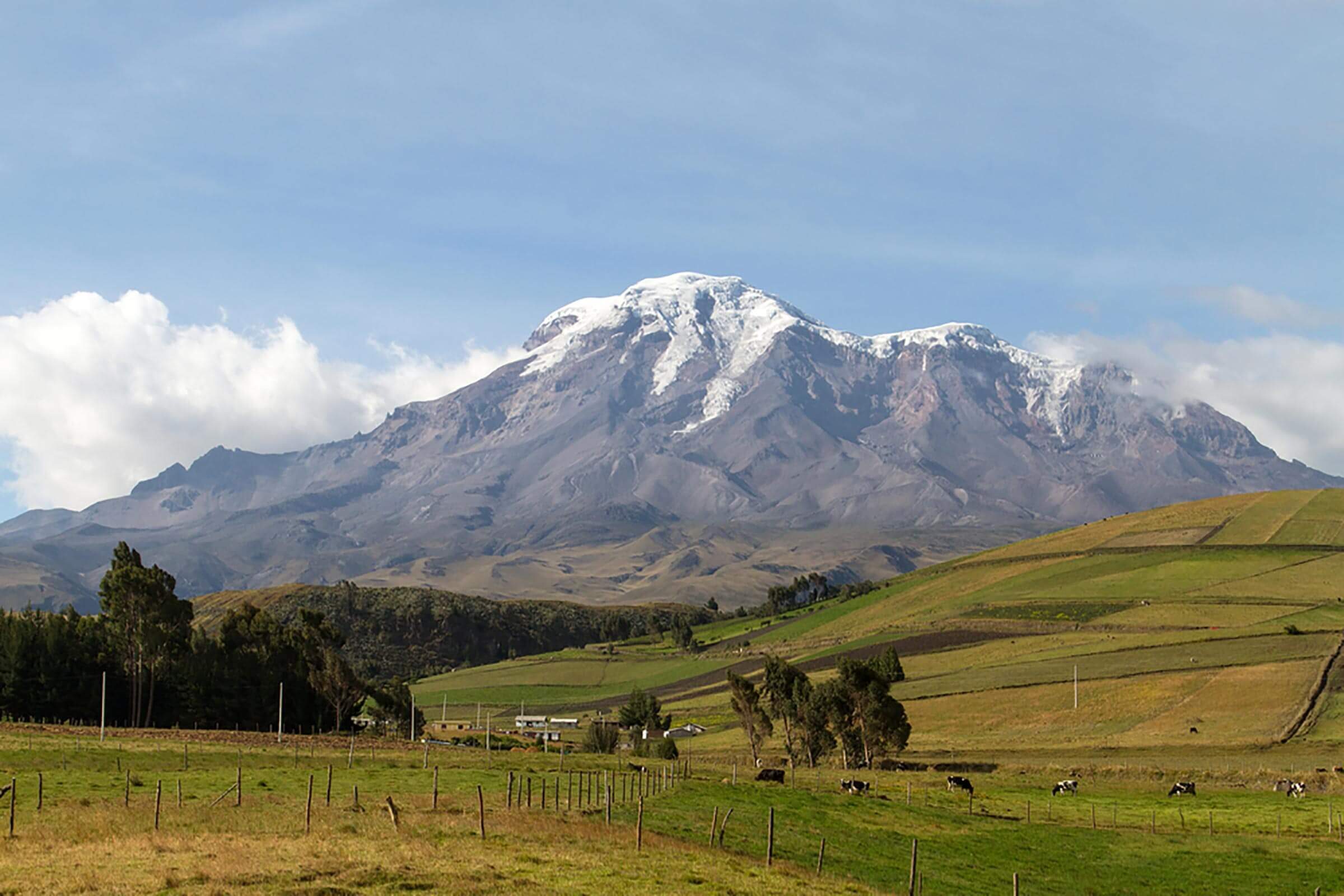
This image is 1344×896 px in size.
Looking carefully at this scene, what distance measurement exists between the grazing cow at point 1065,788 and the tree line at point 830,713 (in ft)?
88.8

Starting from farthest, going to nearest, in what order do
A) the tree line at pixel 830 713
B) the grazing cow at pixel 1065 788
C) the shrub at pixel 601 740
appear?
the shrub at pixel 601 740 → the tree line at pixel 830 713 → the grazing cow at pixel 1065 788

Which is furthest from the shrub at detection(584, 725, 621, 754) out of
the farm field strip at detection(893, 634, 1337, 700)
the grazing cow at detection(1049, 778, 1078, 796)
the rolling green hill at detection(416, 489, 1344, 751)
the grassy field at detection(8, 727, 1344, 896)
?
the grazing cow at detection(1049, 778, 1078, 796)

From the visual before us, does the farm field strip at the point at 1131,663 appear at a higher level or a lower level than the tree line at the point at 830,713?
higher

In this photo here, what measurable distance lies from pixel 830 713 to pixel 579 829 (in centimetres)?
7120

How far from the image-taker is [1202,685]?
396ft

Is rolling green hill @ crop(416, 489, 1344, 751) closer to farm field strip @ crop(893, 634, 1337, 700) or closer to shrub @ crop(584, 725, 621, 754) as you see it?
farm field strip @ crop(893, 634, 1337, 700)

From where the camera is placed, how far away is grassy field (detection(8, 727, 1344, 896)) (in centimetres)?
3056

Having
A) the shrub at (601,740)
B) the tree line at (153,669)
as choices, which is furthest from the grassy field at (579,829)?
the shrub at (601,740)

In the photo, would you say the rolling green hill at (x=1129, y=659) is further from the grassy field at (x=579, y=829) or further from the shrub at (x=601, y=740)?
the grassy field at (x=579, y=829)

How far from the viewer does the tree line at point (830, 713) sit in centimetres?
10275

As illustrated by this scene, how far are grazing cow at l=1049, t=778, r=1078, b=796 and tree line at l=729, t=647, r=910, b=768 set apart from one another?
27.1 m

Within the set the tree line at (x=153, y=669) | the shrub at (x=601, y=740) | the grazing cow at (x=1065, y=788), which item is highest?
the tree line at (x=153, y=669)

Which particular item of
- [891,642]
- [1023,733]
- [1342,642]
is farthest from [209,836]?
[891,642]

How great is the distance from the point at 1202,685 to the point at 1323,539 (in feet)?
310
